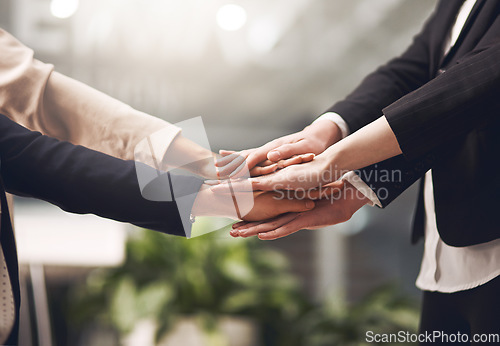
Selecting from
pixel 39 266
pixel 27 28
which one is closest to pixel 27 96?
pixel 27 28

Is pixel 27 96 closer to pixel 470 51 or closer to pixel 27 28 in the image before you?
pixel 27 28

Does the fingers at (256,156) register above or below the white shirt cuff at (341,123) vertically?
below

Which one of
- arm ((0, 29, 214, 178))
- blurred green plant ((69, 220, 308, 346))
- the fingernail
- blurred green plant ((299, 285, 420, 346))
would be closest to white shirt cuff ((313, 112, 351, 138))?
the fingernail

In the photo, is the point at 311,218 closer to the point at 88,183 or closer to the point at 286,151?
the point at 286,151

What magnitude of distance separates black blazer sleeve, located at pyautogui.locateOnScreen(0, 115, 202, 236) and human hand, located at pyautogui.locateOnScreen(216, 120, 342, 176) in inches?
3.5

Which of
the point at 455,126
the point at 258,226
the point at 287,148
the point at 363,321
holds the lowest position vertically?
the point at 363,321

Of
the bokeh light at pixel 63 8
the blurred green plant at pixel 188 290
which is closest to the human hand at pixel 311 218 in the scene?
the bokeh light at pixel 63 8

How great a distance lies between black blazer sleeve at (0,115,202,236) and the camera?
1.71 ft

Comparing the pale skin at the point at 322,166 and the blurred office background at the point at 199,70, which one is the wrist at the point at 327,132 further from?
the blurred office background at the point at 199,70

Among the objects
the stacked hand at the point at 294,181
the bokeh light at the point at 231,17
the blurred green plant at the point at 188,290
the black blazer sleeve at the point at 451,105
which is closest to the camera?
the black blazer sleeve at the point at 451,105

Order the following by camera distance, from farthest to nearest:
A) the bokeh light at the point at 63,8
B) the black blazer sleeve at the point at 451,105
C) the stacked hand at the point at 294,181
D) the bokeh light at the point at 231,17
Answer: the bokeh light at the point at 231,17, the bokeh light at the point at 63,8, the stacked hand at the point at 294,181, the black blazer sleeve at the point at 451,105

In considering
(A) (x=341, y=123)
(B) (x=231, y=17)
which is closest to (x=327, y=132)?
(A) (x=341, y=123)

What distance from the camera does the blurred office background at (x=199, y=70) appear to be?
125cm

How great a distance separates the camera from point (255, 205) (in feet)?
2.10
